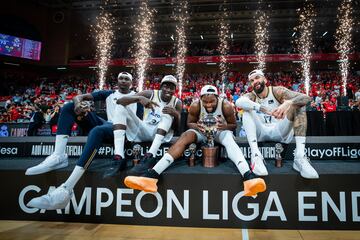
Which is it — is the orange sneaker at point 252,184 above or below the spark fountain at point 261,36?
below

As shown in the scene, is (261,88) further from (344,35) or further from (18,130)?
(344,35)

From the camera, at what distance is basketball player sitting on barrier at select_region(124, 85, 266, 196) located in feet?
7.24

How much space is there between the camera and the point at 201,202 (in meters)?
2.35

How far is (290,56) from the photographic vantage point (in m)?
15.1

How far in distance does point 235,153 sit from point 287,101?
A: 0.80 metres

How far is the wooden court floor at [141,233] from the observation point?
6.87 ft

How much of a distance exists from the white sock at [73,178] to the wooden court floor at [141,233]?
41cm

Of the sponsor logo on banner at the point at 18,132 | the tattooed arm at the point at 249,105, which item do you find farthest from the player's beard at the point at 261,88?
the sponsor logo on banner at the point at 18,132

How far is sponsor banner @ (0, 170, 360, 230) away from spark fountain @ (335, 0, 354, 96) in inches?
525

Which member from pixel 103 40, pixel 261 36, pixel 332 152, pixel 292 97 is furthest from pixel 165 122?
pixel 103 40

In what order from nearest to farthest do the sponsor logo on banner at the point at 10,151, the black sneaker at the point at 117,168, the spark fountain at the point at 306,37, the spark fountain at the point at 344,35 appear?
the black sneaker at the point at 117,168 < the sponsor logo on banner at the point at 10,151 < the spark fountain at the point at 344,35 < the spark fountain at the point at 306,37

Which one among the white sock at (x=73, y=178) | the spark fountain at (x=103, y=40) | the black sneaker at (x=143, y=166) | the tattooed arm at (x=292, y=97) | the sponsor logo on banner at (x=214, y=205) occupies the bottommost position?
the sponsor logo on banner at (x=214, y=205)

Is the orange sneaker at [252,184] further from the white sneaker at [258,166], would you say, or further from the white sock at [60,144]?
the white sock at [60,144]

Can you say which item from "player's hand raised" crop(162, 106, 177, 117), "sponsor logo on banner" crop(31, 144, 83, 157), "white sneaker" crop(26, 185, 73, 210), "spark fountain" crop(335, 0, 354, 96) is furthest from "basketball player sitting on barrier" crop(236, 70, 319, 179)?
"spark fountain" crop(335, 0, 354, 96)
